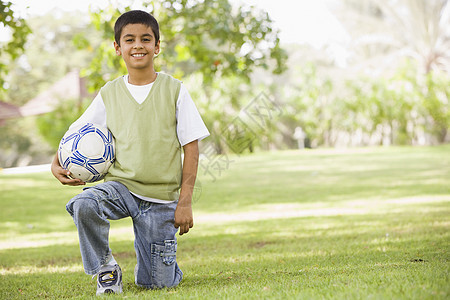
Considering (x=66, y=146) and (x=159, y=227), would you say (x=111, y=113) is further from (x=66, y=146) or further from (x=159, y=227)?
(x=159, y=227)

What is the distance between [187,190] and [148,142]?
38 cm

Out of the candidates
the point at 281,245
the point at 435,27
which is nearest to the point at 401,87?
the point at 435,27

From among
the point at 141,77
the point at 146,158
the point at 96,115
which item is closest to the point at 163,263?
the point at 146,158

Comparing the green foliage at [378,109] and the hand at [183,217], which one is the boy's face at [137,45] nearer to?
the hand at [183,217]

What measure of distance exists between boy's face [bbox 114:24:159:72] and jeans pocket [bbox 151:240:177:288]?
3.82ft

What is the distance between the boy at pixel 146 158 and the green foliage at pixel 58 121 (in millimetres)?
17868

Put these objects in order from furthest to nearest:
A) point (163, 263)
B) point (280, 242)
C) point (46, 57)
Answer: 1. point (46, 57)
2. point (280, 242)
3. point (163, 263)

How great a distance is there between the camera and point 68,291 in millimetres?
3541

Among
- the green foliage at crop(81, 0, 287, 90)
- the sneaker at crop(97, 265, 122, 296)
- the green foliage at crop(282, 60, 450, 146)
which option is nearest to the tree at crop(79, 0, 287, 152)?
the green foliage at crop(81, 0, 287, 90)

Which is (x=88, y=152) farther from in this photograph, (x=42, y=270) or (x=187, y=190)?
(x=42, y=270)

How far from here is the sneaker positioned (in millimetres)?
3258

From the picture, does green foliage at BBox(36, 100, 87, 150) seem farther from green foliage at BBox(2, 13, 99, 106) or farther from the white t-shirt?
the white t-shirt

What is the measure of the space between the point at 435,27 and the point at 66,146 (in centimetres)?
2756

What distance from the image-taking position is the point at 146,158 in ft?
11.0
